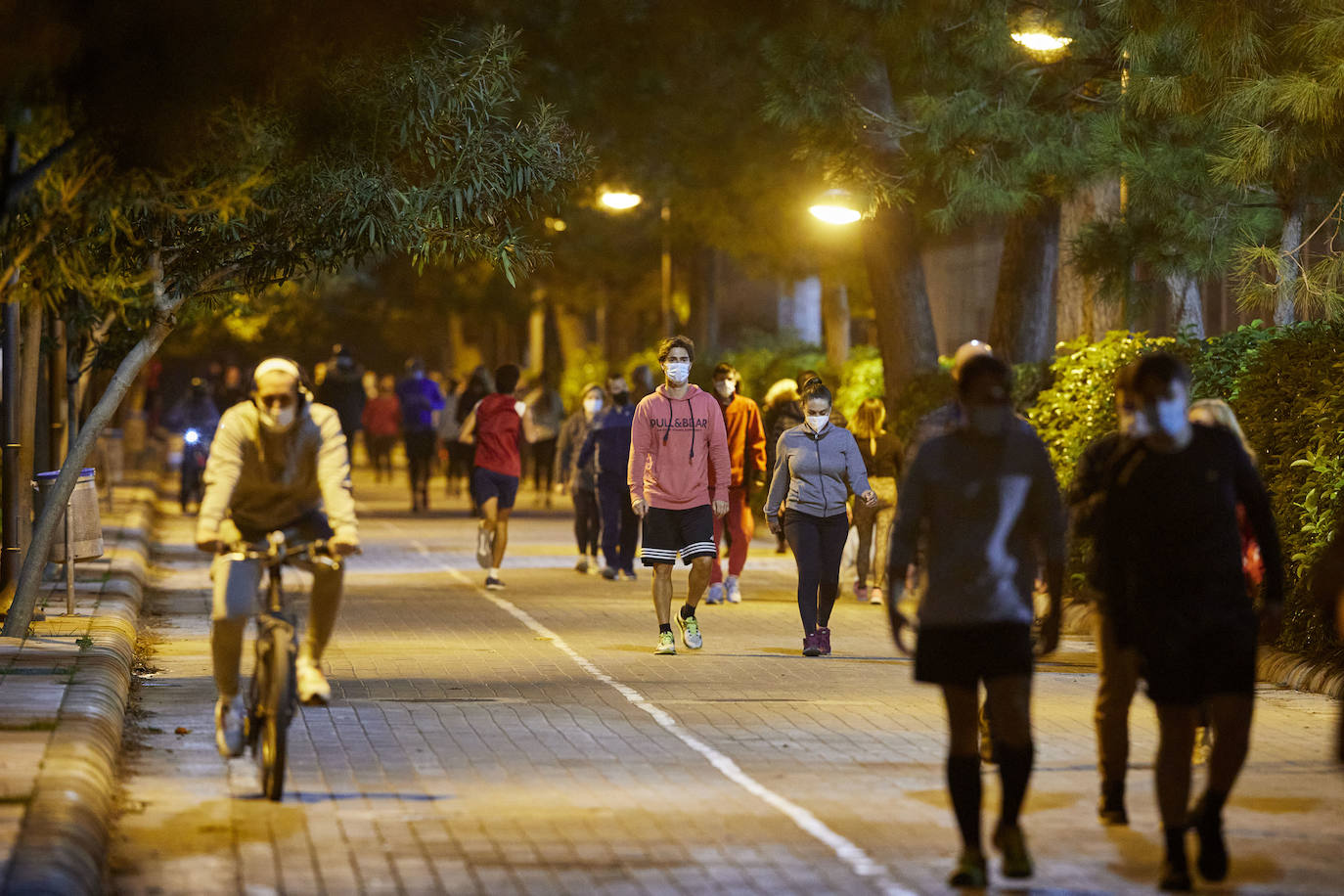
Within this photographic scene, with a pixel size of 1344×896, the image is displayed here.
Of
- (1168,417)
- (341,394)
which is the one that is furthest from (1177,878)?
(341,394)

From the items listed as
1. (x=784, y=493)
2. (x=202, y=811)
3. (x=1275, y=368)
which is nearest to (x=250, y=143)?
(x=202, y=811)

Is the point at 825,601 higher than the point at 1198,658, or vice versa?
the point at 1198,658

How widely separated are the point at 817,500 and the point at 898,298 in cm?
1034

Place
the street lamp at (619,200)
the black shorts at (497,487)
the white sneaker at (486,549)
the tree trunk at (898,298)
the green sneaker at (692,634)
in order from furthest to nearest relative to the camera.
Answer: the street lamp at (619,200) < the tree trunk at (898,298) < the white sneaker at (486,549) < the black shorts at (497,487) < the green sneaker at (692,634)

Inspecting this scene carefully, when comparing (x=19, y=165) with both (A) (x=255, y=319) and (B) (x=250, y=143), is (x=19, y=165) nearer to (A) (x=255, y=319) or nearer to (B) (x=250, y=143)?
(B) (x=250, y=143)

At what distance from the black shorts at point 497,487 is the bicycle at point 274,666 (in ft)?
30.4

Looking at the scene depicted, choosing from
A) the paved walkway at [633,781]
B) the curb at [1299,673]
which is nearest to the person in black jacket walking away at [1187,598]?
the paved walkway at [633,781]

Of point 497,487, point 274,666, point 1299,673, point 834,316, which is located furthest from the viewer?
point 834,316

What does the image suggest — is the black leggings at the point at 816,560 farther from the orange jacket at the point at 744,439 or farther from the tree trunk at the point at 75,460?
the tree trunk at the point at 75,460

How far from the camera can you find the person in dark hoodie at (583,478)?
20047 mm

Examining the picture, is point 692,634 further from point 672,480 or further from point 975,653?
point 975,653

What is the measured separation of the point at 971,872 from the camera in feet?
22.3

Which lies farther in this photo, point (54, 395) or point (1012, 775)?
point (54, 395)

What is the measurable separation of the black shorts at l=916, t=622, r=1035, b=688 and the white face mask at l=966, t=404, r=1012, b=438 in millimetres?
635
